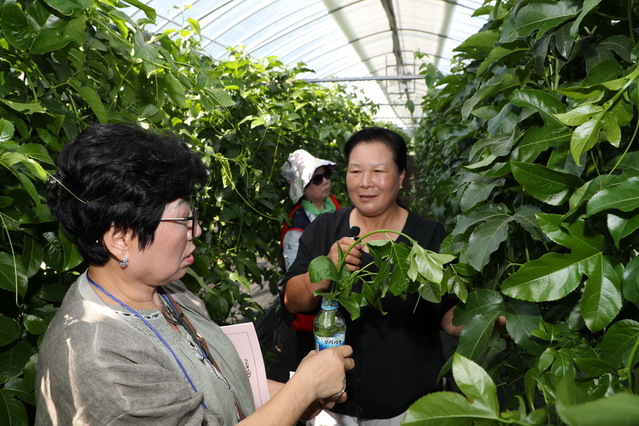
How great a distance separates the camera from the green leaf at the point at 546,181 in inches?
30.0

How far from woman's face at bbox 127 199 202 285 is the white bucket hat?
83.4 inches

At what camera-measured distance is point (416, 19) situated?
11.5 metres

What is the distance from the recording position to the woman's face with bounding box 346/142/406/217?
1.90 meters

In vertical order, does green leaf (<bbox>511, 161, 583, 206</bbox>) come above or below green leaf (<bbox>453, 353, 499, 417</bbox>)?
above

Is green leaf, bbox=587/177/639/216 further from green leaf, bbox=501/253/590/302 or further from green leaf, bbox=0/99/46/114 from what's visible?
green leaf, bbox=0/99/46/114

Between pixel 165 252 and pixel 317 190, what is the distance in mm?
2375

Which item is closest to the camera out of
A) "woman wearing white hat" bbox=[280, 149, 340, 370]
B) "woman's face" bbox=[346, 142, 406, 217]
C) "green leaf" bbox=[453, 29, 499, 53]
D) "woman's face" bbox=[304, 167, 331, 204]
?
"green leaf" bbox=[453, 29, 499, 53]

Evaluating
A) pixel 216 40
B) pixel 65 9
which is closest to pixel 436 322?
pixel 65 9

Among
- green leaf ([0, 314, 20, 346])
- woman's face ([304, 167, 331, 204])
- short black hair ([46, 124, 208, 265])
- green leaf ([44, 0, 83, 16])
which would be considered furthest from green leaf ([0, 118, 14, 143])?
woman's face ([304, 167, 331, 204])

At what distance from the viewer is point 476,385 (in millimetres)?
550

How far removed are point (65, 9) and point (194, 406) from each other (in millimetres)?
896

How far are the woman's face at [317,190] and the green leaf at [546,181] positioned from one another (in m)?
2.73

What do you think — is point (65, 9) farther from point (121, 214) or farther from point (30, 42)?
point (121, 214)

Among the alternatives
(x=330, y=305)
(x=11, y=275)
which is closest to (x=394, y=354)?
(x=330, y=305)
